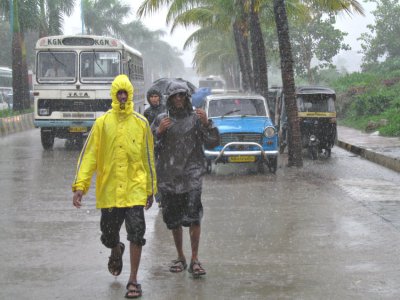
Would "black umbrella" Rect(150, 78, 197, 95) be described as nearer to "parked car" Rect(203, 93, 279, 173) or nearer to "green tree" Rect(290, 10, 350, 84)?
"parked car" Rect(203, 93, 279, 173)

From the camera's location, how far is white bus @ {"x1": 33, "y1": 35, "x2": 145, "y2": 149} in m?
20.9

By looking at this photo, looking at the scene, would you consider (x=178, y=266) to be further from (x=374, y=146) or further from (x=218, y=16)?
(x=218, y=16)

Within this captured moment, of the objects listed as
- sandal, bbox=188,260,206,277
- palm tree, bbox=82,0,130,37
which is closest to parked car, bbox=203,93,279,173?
sandal, bbox=188,260,206,277

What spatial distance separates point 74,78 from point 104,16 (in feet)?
172

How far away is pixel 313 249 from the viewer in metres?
8.10

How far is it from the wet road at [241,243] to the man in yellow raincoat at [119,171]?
569 millimetres

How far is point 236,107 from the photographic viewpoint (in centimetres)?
1684

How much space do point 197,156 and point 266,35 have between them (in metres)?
39.6

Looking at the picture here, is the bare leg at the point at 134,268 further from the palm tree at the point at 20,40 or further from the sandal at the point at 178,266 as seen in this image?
the palm tree at the point at 20,40

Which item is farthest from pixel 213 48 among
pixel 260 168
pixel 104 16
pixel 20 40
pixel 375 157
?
pixel 260 168

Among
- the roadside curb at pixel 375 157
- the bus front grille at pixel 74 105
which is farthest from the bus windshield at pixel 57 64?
the roadside curb at pixel 375 157

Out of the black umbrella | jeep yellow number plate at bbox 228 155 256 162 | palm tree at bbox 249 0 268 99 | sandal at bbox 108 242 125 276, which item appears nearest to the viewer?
sandal at bbox 108 242 125 276

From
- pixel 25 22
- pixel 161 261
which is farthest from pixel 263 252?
pixel 25 22

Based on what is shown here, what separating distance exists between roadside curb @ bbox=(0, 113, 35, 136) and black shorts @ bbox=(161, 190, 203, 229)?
2199cm
